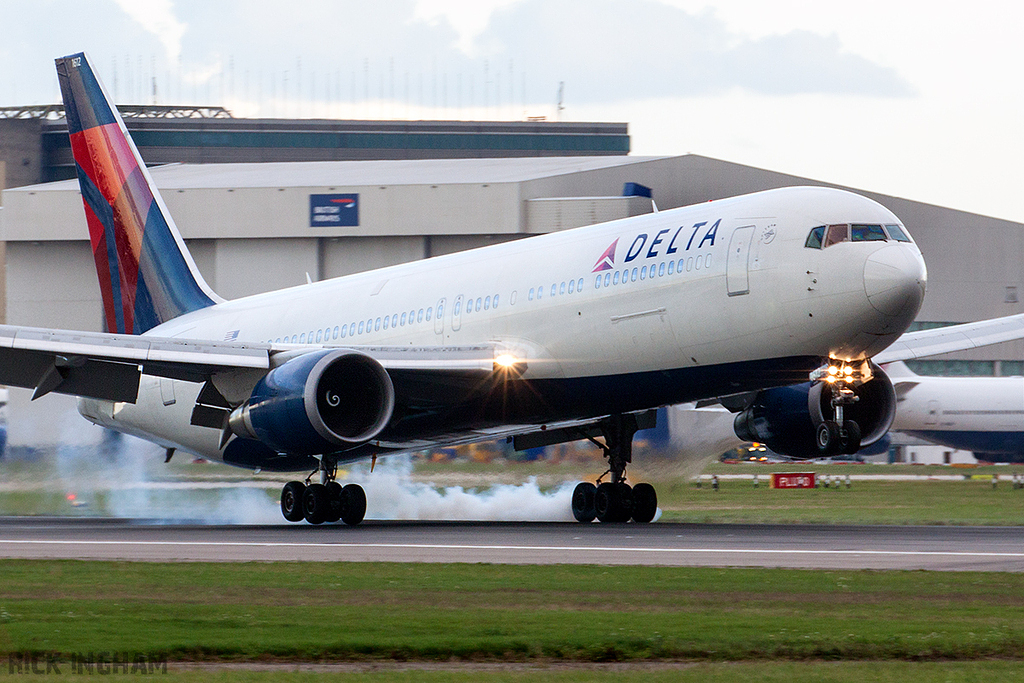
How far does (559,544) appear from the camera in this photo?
782 inches

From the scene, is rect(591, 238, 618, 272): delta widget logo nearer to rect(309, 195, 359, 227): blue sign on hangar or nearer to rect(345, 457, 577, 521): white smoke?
rect(345, 457, 577, 521): white smoke

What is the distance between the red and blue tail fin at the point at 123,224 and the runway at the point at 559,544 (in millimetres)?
7986

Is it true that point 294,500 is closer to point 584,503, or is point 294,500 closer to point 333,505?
point 333,505

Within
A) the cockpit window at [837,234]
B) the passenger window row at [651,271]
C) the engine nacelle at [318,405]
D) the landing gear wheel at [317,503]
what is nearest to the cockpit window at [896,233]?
the cockpit window at [837,234]

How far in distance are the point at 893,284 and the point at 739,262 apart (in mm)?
2449

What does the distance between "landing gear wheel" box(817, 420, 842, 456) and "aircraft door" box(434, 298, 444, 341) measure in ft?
27.2

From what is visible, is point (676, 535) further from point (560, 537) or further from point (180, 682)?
point (180, 682)

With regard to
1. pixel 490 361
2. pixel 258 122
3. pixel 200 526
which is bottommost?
pixel 200 526

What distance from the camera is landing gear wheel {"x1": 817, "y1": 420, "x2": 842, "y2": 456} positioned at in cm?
2122

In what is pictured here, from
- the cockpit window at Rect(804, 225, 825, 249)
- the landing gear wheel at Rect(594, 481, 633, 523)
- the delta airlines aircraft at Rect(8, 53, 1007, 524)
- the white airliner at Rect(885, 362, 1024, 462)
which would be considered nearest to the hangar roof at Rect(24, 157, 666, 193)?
the white airliner at Rect(885, 362, 1024, 462)

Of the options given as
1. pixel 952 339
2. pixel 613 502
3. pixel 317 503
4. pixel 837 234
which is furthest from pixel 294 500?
pixel 952 339

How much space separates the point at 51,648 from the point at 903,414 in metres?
51.5

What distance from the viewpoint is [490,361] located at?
81.7ft

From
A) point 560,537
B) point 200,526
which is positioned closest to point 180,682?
point 560,537
